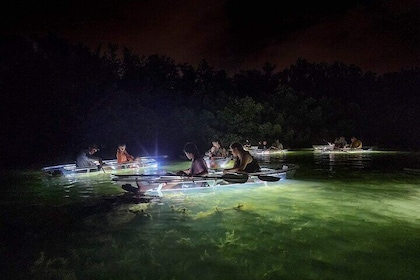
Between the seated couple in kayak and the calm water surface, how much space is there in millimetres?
610

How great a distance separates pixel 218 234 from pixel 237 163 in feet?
17.5

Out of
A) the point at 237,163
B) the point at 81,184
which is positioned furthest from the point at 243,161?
the point at 81,184

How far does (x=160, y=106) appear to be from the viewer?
41.6 meters

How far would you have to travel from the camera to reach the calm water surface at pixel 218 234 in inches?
206

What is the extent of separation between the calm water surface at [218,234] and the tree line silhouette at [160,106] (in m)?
18.7

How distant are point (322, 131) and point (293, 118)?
436 cm

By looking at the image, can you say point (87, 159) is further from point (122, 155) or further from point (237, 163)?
point (237, 163)

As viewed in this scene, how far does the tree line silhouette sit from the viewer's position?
30.3m

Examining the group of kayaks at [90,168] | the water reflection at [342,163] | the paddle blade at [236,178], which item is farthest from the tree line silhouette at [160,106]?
the paddle blade at [236,178]

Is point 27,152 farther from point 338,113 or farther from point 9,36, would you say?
point 338,113

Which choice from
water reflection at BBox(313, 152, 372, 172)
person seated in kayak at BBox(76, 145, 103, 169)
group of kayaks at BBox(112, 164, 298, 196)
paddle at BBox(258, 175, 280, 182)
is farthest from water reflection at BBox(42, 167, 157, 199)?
water reflection at BBox(313, 152, 372, 172)

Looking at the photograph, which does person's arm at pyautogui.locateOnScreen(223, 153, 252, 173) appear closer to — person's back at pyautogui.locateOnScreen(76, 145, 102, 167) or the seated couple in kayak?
the seated couple in kayak

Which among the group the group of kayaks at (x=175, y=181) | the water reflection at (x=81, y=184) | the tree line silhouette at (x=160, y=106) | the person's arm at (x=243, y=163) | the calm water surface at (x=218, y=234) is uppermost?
the tree line silhouette at (x=160, y=106)

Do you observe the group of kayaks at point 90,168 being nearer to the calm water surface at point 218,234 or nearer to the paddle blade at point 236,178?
the calm water surface at point 218,234
